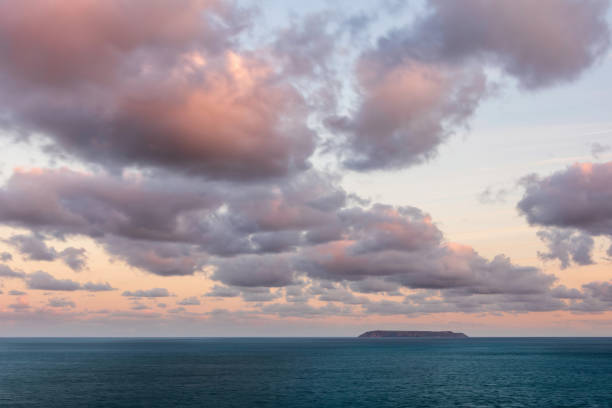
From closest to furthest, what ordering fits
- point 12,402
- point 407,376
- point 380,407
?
point 380,407 < point 12,402 < point 407,376

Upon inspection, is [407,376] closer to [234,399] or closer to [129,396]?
[234,399]

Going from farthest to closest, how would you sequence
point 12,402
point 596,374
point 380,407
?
point 596,374 < point 12,402 < point 380,407

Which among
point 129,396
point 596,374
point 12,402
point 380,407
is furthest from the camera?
point 596,374

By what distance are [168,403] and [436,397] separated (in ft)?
165

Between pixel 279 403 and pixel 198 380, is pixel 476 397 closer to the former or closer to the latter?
pixel 279 403

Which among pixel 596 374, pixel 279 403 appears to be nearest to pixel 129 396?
pixel 279 403

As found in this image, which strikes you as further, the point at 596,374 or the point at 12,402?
the point at 596,374

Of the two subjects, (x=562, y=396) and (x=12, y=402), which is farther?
(x=562, y=396)

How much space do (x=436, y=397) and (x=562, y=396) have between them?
26.1 m

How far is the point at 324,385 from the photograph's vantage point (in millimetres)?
125438

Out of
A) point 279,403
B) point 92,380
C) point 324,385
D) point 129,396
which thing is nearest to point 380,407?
point 279,403

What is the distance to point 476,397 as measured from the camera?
105312 millimetres

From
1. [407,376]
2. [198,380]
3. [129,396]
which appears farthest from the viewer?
[407,376]

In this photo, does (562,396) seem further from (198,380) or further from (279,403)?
(198,380)
